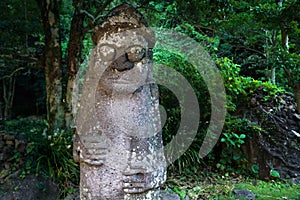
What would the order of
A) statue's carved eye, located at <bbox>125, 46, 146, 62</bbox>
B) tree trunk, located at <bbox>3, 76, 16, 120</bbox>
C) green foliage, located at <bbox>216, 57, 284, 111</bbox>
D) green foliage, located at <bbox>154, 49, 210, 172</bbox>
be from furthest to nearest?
tree trunk, located at <bbox>3, 76, 16, 120</bbox>, green foliage, located at <bbox>216, 57, 284, 111</bbox>, green foliage, located at <bbox>154, 49, 210, 172</bbox>, statue's carved eye, located at <bbox>125, 46, 146, 62</bbox>

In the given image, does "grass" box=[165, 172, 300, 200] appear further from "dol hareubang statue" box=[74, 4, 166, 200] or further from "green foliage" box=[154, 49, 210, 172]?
"dol hareubang statue" box=[74, 4, 166, 200]

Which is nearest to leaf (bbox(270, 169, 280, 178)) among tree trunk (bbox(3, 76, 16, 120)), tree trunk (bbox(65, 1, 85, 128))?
tree trunk (bbox(65, 1, 85, 128))

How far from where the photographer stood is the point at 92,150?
1974mm

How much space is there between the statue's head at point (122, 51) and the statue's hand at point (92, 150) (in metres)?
0.35

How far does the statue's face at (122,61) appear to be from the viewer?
1.96m

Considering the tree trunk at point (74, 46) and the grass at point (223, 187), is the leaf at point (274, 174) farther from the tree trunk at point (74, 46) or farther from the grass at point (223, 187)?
the tree trunk at point (74, 46)

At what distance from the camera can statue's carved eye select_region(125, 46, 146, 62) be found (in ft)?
6.40

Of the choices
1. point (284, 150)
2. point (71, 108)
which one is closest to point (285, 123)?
point (284, 150)

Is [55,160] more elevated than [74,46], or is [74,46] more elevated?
[74,46]

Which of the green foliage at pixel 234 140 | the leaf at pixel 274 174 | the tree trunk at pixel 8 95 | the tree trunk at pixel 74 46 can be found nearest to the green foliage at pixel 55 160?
the tree trunk at pixel 74 46

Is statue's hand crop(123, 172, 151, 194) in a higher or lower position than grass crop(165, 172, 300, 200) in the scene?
higher

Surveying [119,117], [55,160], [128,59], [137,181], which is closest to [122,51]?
[128,59]

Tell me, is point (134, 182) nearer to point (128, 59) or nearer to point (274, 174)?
point (128, 59)

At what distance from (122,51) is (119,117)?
1.46 ft
